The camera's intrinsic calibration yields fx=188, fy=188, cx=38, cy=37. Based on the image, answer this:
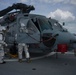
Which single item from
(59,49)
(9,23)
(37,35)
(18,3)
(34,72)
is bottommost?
(34,72)

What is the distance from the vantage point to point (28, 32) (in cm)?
974

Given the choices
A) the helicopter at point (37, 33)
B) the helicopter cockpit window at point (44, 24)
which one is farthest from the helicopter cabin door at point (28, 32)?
the helicopter cockpit window at point (44, 24)

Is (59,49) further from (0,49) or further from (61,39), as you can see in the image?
(0,49)

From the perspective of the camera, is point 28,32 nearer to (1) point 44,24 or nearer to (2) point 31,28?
(2) point 31,28

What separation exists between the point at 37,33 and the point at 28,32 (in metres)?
0.54

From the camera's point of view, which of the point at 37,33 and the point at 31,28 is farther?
the point at 31,28

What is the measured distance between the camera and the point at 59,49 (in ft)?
28.5

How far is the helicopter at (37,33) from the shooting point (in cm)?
891

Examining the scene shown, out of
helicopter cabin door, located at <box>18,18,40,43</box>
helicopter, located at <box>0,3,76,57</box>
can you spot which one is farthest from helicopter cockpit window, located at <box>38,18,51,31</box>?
helicopter cabin door, located at <box>18,18,40,43</box>

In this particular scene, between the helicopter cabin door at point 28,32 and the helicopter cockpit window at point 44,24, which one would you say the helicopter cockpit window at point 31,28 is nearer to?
the helicopter cabin door at point 28,32

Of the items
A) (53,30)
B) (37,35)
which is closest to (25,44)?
(37,35)

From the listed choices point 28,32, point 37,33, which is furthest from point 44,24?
point 28,32

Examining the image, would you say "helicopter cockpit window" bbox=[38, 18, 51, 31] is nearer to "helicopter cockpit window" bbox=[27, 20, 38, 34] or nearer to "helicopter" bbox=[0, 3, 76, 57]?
"helicopter" bbox=[0, 3, 76, 57]

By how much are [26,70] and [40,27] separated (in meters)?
3.03
